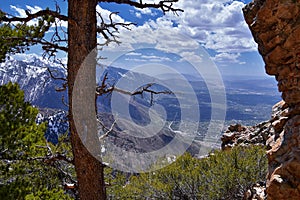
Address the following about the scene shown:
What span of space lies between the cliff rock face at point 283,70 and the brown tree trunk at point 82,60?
2.99 meters

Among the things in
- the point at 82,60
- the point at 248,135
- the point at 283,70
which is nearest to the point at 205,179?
the point at 283,70

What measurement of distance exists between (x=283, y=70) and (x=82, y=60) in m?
3.80

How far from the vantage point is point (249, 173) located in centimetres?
894

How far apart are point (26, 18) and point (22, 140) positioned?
12.9 feet

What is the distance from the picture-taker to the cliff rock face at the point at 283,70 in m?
5.03

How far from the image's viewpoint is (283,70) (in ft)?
19.0

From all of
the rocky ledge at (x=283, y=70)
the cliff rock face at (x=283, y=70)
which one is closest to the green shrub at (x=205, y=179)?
the rocky ledge at (x=283, y=70)

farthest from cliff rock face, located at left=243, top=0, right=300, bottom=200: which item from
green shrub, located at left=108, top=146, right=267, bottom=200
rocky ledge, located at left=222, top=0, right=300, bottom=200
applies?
green shrub, located at left=108, top=146, right=267, bottom=200

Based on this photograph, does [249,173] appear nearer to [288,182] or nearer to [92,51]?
[288,182]

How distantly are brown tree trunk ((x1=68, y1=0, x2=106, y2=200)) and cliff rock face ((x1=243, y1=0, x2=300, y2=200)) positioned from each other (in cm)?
299

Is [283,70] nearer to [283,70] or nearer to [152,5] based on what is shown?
[283,70]

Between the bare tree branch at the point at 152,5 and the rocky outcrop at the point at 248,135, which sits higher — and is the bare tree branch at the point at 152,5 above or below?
above

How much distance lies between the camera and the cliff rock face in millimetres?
5026

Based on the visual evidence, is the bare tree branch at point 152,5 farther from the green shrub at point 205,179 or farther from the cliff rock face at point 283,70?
the green shrub at point 205,179
